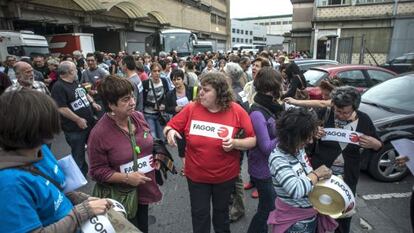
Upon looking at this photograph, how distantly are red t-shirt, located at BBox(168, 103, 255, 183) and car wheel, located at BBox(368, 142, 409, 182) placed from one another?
304cm

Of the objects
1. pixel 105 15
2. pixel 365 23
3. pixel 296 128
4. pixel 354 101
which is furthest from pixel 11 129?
pixel 365 23

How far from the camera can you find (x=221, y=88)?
8.13ft

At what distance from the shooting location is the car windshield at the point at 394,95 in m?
4.71

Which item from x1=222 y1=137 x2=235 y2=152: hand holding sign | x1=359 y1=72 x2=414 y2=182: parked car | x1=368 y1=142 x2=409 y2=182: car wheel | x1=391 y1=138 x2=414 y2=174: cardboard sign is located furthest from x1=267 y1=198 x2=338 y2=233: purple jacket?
x1=368 y1=142 x2=409 y2=182: car wheel

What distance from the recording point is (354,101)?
260 centimetres

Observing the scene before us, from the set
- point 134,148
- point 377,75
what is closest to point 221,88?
point 134,148

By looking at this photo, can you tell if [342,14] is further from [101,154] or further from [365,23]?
[101,154]

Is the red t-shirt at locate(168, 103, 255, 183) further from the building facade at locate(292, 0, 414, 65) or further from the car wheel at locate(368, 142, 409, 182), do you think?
the building facade at locate(292, 0, 414, 65)

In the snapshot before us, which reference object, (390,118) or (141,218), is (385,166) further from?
(141,218)

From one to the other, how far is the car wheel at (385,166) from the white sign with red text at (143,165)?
3.66m

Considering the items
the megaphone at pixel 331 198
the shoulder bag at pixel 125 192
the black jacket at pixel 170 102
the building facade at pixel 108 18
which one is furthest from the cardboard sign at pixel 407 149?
the building facade at pixel 108 18

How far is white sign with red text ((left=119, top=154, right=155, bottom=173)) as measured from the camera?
2.29 metres

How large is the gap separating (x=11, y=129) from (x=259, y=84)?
1.97m

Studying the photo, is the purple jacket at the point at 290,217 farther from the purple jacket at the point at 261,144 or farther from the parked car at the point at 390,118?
the parked car at the point at 390,118
